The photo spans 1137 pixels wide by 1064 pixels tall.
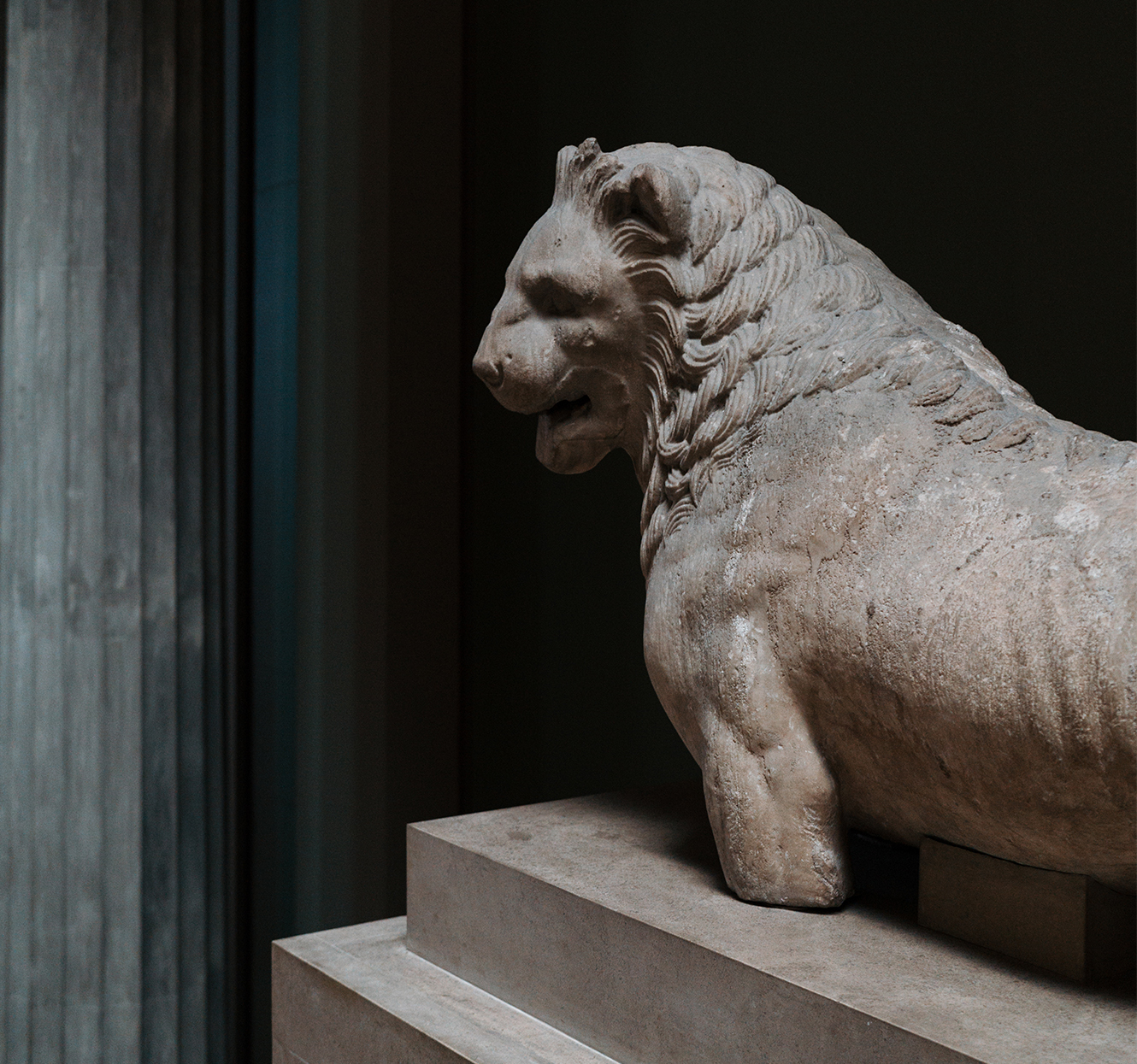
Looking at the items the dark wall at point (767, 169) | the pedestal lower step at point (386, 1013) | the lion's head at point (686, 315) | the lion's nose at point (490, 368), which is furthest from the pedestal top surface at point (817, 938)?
the dark wall at point (767, 169)

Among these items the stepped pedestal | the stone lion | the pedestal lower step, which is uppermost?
the stone lion

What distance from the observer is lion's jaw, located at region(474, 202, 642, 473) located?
83.1 inches

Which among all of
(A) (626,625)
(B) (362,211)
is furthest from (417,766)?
(B) (362,211)

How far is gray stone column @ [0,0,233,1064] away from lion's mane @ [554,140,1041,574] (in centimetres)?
216

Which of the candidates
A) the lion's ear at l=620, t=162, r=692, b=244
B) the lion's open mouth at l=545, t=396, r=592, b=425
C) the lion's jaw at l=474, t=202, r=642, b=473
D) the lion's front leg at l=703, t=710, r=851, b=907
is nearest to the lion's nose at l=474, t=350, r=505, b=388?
the lion's jaw at l=474, t=202, r=642, b=473

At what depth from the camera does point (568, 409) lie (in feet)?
7.60

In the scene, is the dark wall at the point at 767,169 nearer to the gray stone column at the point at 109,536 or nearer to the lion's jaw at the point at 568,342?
the gray stone column at the point at 109,536

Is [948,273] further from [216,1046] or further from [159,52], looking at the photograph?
[216,1046]

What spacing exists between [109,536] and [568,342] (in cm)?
219

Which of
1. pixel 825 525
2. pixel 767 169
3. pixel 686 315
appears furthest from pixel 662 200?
pixel 767 169

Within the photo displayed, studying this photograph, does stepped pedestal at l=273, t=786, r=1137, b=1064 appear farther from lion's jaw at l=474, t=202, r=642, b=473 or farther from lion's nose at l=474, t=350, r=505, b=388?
lion's nose at l=474, t=350, r=505, b=388

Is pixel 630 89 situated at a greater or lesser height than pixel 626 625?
greater

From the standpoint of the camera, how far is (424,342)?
4.46 m

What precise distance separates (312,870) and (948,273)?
2929 millimetres
